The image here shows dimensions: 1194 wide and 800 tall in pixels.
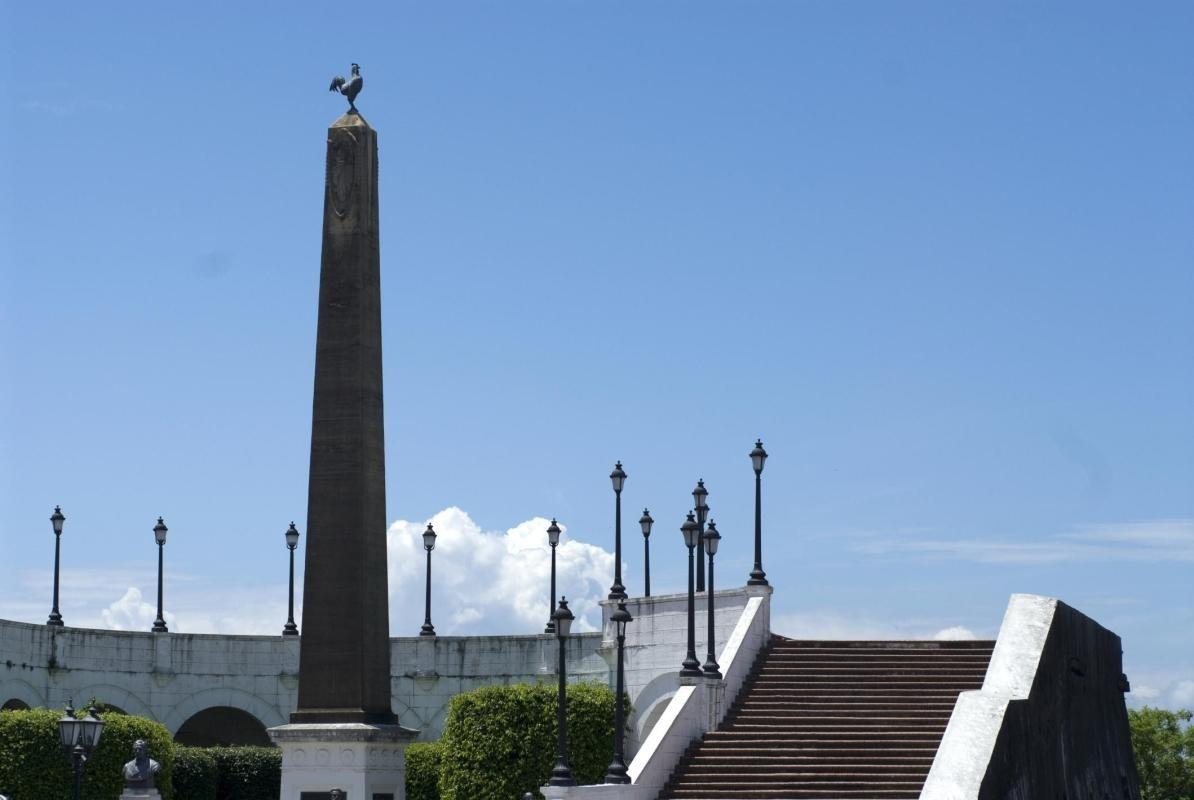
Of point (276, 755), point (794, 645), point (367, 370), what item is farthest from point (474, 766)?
point (367, 370)

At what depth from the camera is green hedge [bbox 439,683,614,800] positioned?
40281 millimetres

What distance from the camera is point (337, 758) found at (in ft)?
101

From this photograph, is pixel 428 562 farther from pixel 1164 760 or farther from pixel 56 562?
pixel 1164 760

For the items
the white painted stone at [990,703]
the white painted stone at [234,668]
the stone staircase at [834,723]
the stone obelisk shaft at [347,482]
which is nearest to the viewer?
the white painted stone at [990,703]

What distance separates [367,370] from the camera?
3175 cm

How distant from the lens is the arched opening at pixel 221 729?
5212 centimetres

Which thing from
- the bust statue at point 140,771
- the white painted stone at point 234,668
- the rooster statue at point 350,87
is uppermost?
the rooster statue at point 350,87

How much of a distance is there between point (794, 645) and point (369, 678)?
25.5ft

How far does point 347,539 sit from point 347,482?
91cm

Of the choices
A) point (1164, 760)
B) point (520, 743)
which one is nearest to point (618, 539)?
point (520, 743)

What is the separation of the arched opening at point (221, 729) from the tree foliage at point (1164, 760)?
37044 mm

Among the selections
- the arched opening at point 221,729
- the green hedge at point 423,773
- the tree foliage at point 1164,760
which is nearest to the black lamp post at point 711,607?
the green hedge at point 423,773

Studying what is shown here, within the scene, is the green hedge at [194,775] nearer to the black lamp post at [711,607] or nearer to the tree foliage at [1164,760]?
the black lamp post at [711,607]

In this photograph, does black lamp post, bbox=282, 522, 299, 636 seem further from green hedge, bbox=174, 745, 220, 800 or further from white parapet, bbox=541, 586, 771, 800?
white parapet, bbox=541, 586, 771, 800
